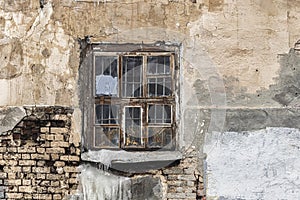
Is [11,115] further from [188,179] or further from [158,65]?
[188,179]

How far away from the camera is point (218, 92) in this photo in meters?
6.84

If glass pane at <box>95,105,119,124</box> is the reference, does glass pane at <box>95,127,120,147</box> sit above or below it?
below

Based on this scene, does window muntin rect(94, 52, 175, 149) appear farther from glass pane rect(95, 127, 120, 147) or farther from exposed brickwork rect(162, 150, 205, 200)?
exposed brickwork rect(162, 150, 205, 200)

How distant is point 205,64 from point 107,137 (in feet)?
4.05

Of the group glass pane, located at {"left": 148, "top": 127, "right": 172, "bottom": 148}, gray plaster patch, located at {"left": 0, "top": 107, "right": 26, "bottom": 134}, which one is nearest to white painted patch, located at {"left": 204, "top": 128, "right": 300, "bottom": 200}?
glass pane, located at {"left": 148, "top": 127, "right": 172, "bottom": 148}

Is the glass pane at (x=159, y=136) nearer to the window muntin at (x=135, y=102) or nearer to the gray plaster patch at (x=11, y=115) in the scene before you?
the window muntin at (x=135, y=102)

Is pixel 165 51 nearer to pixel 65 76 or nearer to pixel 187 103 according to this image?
pixel 187 103

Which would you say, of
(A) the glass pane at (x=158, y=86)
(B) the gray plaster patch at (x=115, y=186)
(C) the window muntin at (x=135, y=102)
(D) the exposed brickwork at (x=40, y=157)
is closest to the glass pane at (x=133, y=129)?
(C) the window muntin at (x=135, y=102)

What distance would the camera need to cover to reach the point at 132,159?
6.83 m

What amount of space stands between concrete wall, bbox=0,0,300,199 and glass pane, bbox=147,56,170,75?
0.58 ft

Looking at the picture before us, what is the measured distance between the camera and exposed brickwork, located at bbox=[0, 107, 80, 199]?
22.6ft

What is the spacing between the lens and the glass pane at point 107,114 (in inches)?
274

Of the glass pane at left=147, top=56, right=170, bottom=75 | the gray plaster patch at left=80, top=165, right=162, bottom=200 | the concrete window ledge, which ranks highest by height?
the glass pane at left=147, top=56, right=170, bottom=75

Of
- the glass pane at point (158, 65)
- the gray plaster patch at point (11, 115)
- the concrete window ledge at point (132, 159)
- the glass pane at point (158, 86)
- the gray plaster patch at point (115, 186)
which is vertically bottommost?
the gray plaster patch at point (115, 186)
